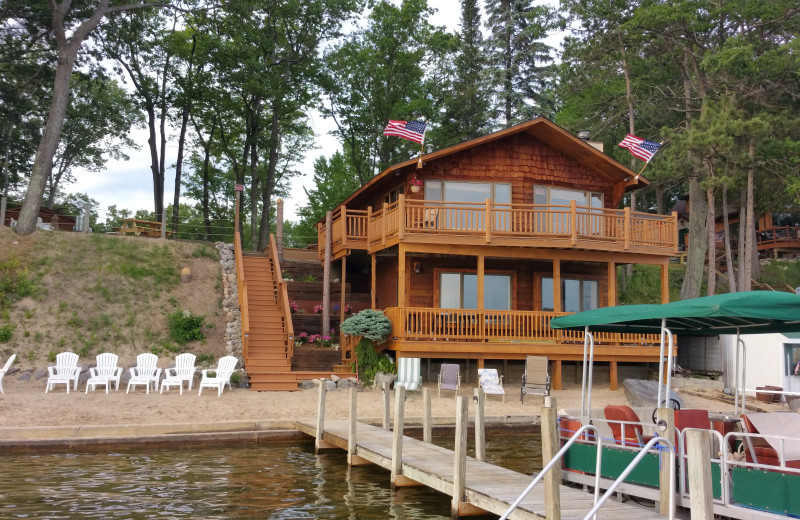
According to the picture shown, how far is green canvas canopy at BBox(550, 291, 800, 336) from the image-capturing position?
7223 millimetres

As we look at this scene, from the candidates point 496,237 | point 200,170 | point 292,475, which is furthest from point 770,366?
point 200,170

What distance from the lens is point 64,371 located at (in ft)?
53.5

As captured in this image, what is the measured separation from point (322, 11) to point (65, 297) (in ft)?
67.2

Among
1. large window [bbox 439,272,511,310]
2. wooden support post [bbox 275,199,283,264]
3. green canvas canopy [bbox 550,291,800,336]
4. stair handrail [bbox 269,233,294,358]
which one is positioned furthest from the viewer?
wooden support post [bbox 275,199,283,264]

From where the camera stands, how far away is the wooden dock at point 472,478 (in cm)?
708

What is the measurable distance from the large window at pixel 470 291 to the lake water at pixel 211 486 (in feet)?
30.4

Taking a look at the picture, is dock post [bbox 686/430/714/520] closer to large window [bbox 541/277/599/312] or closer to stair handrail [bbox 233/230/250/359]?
stair handrail [bbox 233/230/250/359]

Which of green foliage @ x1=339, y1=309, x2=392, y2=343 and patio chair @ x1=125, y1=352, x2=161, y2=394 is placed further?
green foliage @ x1=339, y1=309, x2=392, y2=343

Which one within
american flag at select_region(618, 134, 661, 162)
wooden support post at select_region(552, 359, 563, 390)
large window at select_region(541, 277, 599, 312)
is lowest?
wooden support post at select_region(552, 359, 563, 390)

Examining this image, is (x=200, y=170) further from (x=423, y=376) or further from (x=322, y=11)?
(x=423, y=376)

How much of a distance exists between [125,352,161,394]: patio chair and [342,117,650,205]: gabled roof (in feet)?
28.6

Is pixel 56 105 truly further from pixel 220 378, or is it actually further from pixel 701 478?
pixel 701 478

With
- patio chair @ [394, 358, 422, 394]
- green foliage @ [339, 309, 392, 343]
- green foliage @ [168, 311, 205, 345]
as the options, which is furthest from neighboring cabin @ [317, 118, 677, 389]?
green foliage @ [168, 311, 205, 345]

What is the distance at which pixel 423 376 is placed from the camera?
20375 mm
